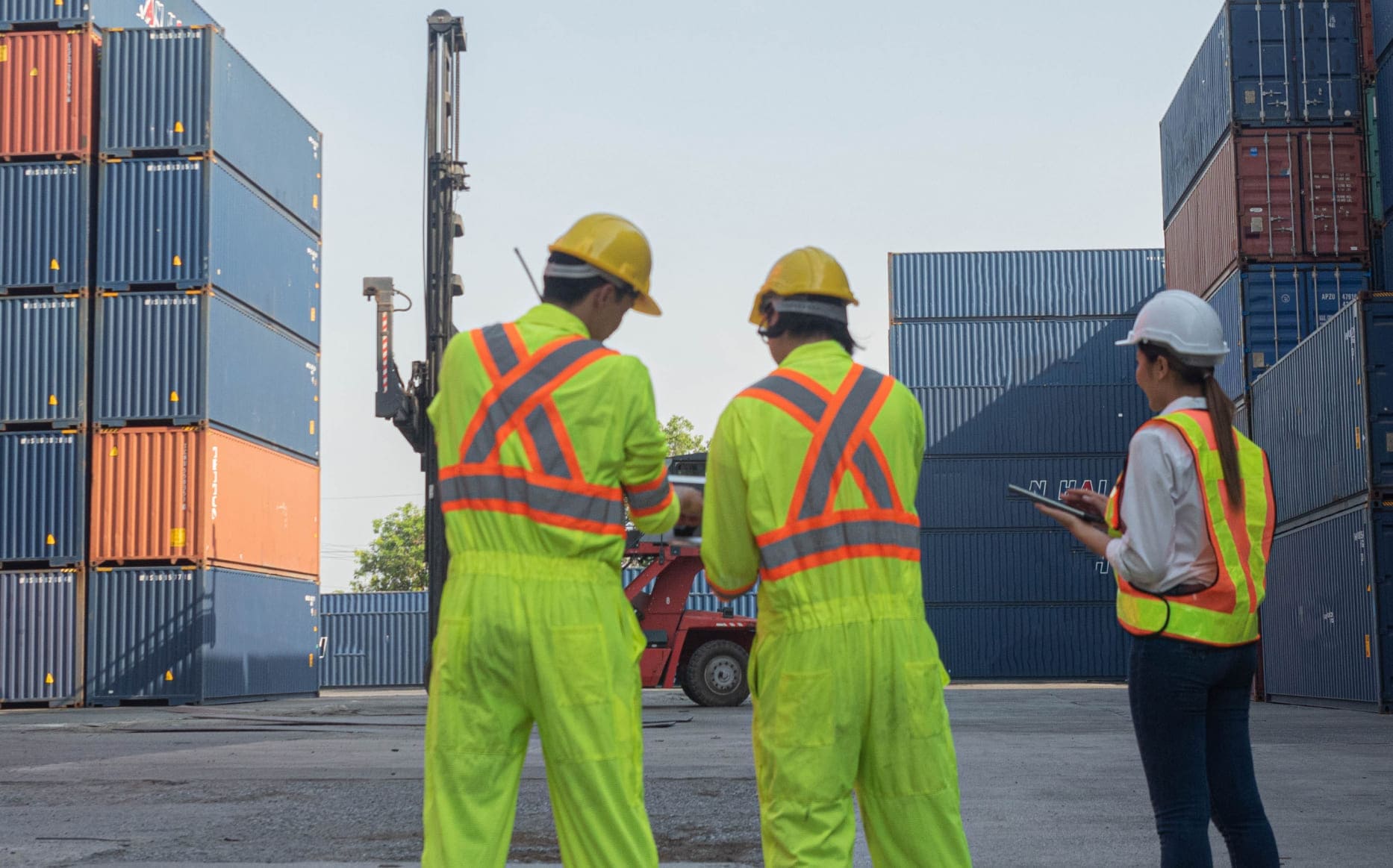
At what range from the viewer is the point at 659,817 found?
7.42m

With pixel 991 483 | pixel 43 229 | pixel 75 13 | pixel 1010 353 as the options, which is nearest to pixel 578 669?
pixel 43 229

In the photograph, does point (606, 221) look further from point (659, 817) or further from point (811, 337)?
point (659, 817)

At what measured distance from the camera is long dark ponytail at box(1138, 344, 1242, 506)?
138 inches

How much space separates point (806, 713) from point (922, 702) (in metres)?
0.25

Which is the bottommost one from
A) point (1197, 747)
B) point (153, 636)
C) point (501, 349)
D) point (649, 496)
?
point (153, 636)

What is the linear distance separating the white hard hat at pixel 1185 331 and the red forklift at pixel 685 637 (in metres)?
14.7

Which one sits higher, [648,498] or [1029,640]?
[648,498]

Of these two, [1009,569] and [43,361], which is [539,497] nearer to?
[43,361]

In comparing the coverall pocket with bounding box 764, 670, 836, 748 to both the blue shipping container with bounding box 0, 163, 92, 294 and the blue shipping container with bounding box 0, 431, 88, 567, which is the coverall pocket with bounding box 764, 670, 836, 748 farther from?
the blue shipping container with bounding box 0, 163, 92, 294

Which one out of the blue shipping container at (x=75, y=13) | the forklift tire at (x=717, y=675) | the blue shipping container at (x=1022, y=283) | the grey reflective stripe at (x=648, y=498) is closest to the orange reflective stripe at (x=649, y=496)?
the grey reflective stripe at (x=648, y=498)

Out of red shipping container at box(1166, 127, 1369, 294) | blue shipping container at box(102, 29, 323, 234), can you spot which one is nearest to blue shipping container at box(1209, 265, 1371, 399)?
red shipping container at box(1166, 127, 1369, 294)

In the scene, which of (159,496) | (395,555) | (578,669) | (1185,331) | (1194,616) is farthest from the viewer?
(395,555)

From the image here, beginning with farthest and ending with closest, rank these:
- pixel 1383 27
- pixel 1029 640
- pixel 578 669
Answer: pixel 1029 640
pixel 1383 27
pixel 578 669

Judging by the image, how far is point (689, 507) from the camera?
12.4ft
